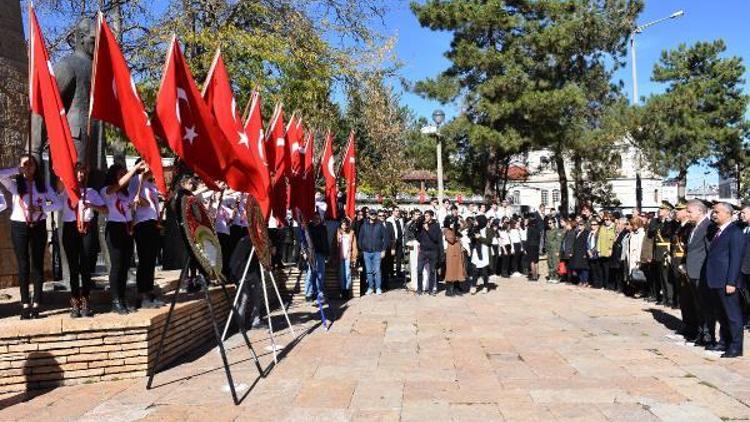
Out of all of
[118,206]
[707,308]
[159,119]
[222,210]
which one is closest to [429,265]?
[222,210]

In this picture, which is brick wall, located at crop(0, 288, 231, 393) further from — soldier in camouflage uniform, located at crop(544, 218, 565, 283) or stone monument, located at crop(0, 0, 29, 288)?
soldier in camouflage uniform, located at crop(544, 218, 565, 283)

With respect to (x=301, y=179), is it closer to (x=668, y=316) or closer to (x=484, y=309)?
(x=484, y=309)

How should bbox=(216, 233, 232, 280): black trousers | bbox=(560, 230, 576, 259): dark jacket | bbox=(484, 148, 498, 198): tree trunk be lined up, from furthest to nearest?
bbox=(484, 148, 498, 198): tree trunk
bbox=(560, 230, 576, 259): dark jacket
bbox=(216, 233, 232, 280): black trousers

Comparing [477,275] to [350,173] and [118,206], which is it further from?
[118,206]

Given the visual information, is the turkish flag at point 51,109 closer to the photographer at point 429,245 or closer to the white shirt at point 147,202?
the white shirt at point 147,202

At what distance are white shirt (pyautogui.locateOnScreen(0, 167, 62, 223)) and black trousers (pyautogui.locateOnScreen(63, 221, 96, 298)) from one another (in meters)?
0.28

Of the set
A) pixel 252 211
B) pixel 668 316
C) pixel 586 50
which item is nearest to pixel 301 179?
pixel 252 211

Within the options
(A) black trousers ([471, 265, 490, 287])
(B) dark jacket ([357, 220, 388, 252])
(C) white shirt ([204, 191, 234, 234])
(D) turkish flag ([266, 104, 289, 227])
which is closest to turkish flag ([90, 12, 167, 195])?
(D) turkish flag ([266, 104, 289, 227])

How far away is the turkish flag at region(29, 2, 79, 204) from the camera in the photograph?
18.8 ft

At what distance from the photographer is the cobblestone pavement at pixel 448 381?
17.4ft

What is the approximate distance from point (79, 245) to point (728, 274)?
6661mm

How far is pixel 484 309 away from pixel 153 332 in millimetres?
6474

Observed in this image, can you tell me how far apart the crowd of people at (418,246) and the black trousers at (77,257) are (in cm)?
1

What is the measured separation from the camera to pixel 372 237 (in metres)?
13.6
